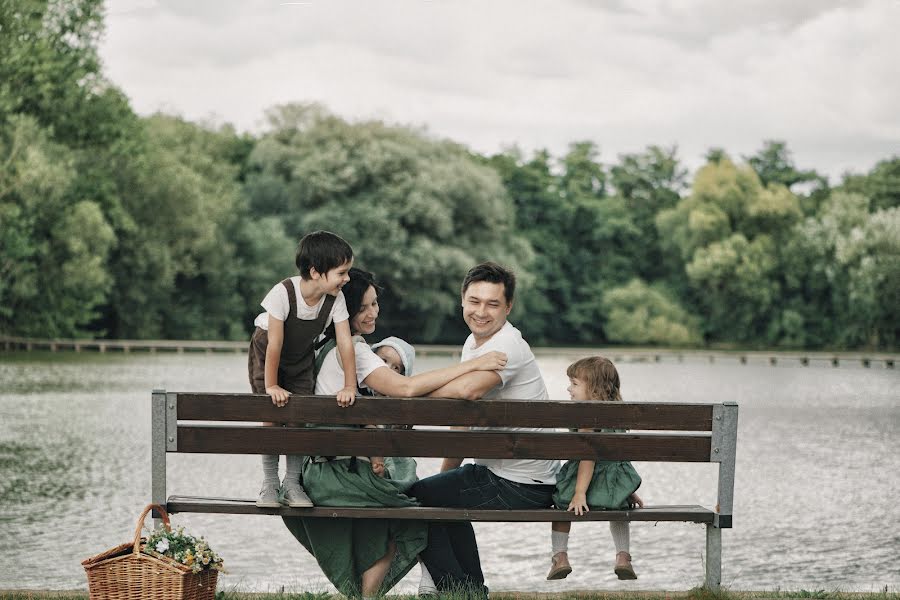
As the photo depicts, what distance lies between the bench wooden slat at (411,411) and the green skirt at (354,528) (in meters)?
0.28

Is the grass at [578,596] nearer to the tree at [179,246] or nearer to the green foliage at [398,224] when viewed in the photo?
the green foliage at [398,224]

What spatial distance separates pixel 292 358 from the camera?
5.23m

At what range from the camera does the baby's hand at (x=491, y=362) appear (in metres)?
4.92

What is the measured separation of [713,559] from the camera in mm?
5164

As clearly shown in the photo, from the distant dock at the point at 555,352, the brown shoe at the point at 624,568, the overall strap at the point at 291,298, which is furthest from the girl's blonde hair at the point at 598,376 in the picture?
the distant dock at the point at 555,352

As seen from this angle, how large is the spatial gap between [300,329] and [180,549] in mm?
1061

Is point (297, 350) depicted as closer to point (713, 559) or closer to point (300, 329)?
point (300, 329)

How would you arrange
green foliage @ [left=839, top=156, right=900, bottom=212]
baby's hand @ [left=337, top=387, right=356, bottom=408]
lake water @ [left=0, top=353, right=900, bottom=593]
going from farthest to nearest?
green foliage @ [left=839, top=156, right=900, bottom=212], lake water @ [left=0, top=353, right=900, bottom=593], baby's hand @ [left=337, top=387, right=356, bottom=408]

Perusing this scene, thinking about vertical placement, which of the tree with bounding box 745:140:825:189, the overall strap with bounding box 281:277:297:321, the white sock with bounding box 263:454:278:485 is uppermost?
the tree with bounding box 745:140:825:189

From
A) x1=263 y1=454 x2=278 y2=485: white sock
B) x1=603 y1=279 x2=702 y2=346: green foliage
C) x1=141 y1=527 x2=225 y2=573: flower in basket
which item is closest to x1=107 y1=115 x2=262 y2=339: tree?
x1=603 y1=279 x2=702 y2=346: green foliage

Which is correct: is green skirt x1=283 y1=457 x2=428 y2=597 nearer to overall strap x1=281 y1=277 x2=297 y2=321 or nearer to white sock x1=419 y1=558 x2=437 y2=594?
white sock x1=419 y1=558 x2=437 y2=594

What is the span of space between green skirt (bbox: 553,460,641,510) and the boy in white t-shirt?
100cm

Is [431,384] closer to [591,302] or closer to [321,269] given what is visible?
[321,269]

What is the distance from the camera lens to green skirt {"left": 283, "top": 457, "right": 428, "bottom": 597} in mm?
4977
